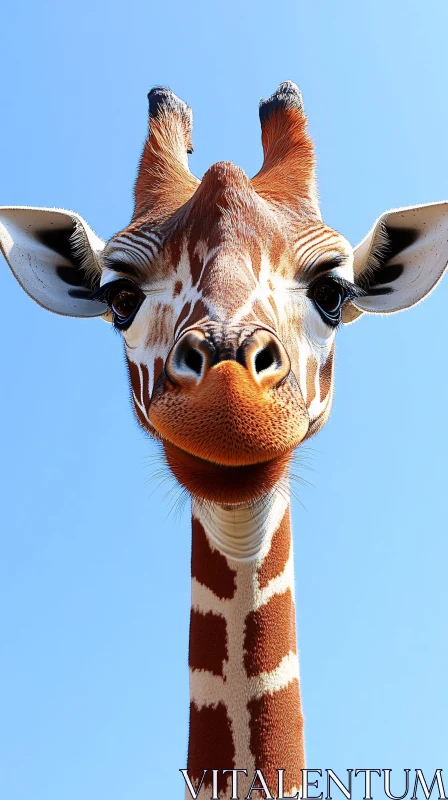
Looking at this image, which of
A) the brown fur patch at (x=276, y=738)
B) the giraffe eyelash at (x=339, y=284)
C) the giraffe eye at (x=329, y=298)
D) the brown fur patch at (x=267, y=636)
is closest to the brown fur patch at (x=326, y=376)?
the giraffe eye at (x=329, y=298)

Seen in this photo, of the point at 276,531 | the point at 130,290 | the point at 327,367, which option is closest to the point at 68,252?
the point at 130,290

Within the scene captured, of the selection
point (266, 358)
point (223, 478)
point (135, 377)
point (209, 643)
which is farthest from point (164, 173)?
point (209, 643)

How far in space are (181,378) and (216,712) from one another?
6.04 ft

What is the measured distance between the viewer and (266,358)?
400cm

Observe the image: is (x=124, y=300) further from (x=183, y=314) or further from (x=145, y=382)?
(x=183, y=314)

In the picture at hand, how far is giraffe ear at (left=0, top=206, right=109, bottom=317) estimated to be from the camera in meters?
6.21

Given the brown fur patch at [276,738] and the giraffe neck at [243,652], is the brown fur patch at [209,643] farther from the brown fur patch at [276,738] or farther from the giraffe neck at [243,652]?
the brown fur patch at [276,738]

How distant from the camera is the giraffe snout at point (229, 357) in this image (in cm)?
385

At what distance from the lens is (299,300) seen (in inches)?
195

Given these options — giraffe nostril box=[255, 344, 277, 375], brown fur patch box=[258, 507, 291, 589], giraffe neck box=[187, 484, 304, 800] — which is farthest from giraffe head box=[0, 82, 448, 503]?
giraffe neck box=[187, 484, 304, 800]

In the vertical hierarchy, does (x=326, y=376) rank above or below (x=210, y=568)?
above

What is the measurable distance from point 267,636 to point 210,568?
18.8 inches

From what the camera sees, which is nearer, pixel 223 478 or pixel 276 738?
pixel 223 478

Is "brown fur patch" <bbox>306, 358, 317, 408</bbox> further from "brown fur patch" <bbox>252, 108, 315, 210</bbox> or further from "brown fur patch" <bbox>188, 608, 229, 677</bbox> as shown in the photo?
"brown fur patch" <bbox>188, 608, 229, 677</bbox>
